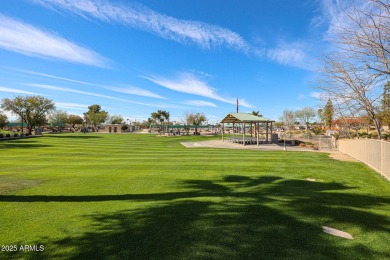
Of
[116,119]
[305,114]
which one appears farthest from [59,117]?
[305,114]

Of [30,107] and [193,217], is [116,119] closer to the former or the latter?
[30,107]

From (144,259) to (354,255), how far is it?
3.58 meters

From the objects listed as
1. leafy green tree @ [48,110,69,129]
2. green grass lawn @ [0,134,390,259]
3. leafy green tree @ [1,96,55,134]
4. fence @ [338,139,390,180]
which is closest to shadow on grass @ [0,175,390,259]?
green grass lawn @ [0,134,390,259]

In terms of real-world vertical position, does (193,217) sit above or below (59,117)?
below

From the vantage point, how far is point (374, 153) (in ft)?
44.7

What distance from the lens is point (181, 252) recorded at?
4.43 m

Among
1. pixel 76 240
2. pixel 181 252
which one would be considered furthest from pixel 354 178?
pixel 76 240

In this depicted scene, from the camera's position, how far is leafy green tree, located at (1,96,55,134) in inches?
2628

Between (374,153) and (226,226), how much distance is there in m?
12.0

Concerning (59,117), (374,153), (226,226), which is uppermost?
(59,117)

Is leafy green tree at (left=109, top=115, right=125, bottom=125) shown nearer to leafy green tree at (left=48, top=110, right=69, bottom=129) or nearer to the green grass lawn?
leafy green tree at (left=48, top=110, right=69, bottom=129)

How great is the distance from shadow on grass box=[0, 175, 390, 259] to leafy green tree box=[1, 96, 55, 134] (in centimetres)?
7072

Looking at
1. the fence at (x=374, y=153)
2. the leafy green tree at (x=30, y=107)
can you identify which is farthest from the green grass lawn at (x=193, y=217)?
the leafy green tree at (x=30, y=107)

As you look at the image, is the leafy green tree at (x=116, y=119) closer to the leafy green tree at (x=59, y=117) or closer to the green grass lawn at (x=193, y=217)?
the leafy green tree at (x=59, y=117)
